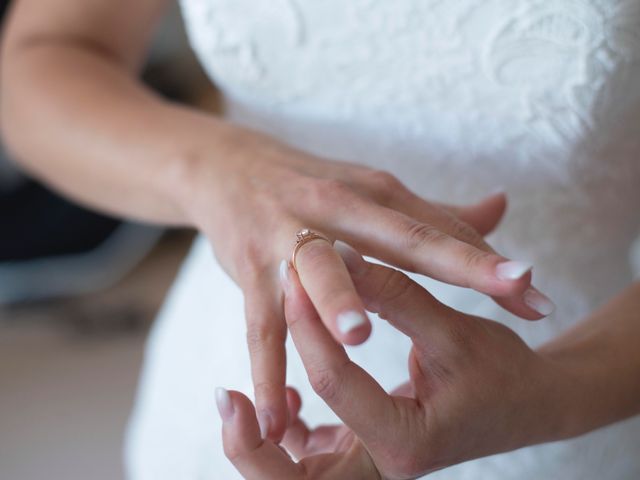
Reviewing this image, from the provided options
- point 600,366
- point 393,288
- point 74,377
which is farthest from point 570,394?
point 74,377

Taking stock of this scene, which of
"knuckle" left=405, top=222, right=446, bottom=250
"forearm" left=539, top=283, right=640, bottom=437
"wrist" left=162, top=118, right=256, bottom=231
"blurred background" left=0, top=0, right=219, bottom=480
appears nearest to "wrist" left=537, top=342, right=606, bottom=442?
"forearm" left=539, top=283, right=640, bottom=437

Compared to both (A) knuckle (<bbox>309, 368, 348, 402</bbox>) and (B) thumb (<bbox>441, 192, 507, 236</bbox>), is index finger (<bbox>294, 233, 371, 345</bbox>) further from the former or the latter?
(B) thumb (<bbox>441, 192, 507, 236</bbox>)

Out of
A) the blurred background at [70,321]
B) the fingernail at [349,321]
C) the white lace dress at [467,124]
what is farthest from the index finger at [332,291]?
the blurred background at [70,321]

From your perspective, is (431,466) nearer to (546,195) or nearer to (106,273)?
(546,195)

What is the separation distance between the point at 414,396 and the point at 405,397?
0.01 m

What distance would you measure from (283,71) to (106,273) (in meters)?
1.50

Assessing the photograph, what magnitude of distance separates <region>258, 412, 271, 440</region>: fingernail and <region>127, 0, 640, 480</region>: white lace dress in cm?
19

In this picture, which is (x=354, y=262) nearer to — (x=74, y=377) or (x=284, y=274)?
(x=284, y=274)

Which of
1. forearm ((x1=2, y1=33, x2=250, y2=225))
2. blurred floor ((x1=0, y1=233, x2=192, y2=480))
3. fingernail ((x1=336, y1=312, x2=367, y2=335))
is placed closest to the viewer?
fingernail ((x1=336, y1=312, x2=367, y2=335))

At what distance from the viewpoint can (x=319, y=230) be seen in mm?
505

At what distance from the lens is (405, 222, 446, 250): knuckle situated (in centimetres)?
46

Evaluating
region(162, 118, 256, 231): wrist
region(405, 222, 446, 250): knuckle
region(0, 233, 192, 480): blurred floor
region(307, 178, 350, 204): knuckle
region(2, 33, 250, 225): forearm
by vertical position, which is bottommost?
region(405, 222, 446, 250): knuckle

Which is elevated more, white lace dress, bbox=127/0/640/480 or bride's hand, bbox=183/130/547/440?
white lace dress, bbox=127/0/640/480

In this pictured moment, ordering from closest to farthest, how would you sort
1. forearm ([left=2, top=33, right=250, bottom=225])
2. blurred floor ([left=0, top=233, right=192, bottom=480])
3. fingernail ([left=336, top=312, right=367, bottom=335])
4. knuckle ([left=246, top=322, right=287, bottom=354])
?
1. fingernail ([left=336, top=312, right=367, bottom=335])
2. knuckle ([left=246, top=322, right=287, bottom=354])
3. forearm ([left=2, top=33, right=250, bottom=225])
4. blurred floor ([left=0, top=233, right=192, bottom=480])
